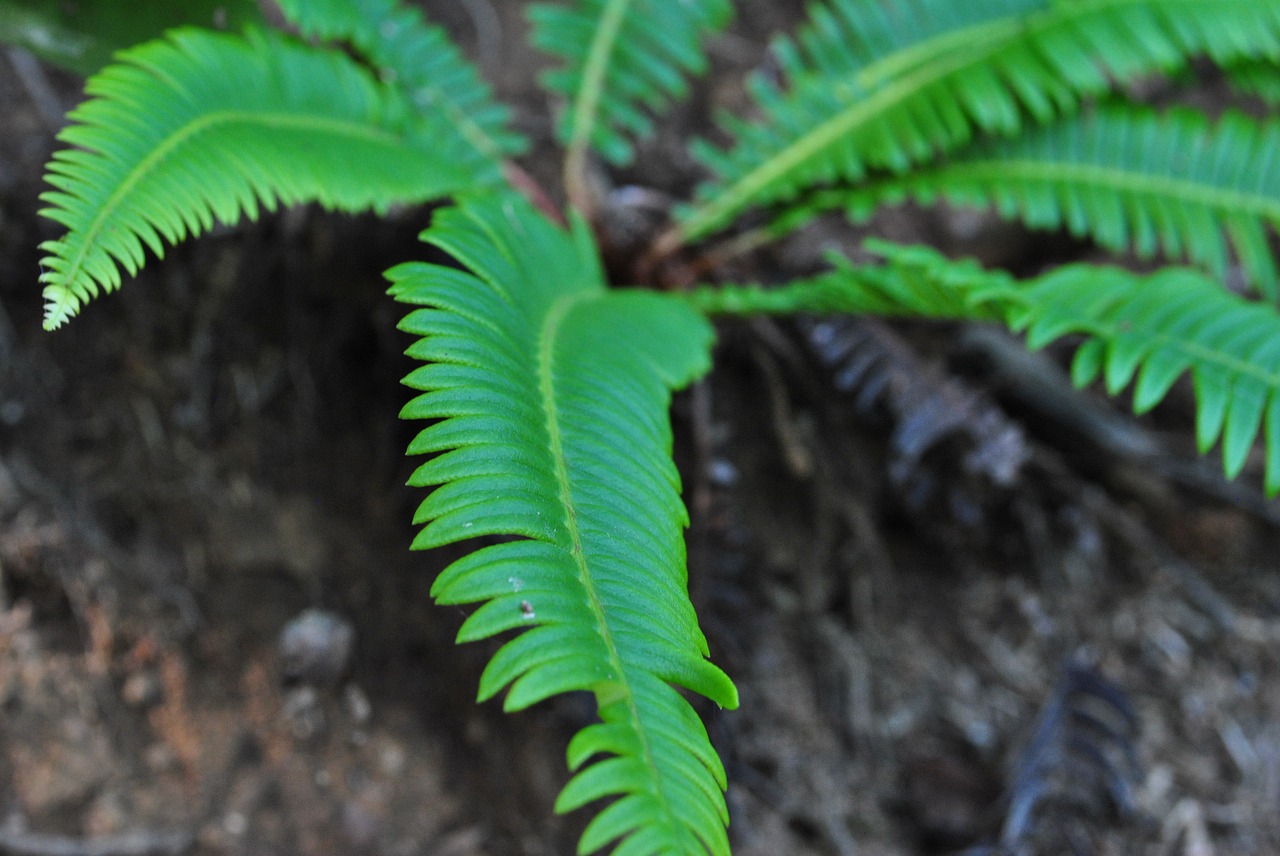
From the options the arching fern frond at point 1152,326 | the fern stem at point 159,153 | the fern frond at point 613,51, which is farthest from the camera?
the fern frond at point 613,51

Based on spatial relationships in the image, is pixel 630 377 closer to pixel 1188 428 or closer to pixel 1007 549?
pixel 1007 549

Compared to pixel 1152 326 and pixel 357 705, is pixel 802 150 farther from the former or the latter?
pixel 357 705

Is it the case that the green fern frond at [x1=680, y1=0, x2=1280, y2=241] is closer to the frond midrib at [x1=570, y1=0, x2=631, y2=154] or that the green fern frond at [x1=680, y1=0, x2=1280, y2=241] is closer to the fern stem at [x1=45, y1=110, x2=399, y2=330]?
the frond midrib at [x1=570, y1=0, x2=631, y2=154]

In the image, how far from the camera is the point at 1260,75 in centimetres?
218

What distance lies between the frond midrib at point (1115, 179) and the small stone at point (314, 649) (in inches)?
66.6

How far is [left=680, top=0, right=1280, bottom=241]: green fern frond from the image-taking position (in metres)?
2.00

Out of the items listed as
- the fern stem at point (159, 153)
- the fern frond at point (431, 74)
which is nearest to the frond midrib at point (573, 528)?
the fern stem at point (159, 153)

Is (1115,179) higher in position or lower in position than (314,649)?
higher

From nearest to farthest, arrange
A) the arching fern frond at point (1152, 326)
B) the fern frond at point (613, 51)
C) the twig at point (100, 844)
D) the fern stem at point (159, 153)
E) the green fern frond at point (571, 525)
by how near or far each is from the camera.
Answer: the green fern frond at point (571, 525) → the fern stem at point (159, 153) → the arching fern frond at point (1152, 326) → the twig at point (100, 844) → the fern frond at point (613, 51)

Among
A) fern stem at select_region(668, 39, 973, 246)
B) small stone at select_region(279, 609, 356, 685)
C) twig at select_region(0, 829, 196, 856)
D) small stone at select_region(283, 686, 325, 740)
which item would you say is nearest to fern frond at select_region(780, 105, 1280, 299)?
fern stem at select_region(668, 39, 973, 246)

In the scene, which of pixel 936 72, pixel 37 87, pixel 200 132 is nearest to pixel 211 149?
pixel 200 132

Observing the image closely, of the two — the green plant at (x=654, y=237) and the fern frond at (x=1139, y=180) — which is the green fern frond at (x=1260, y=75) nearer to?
the green plant at (x=654, y=237)

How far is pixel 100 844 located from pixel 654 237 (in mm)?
1842

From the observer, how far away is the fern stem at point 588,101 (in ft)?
7.57
